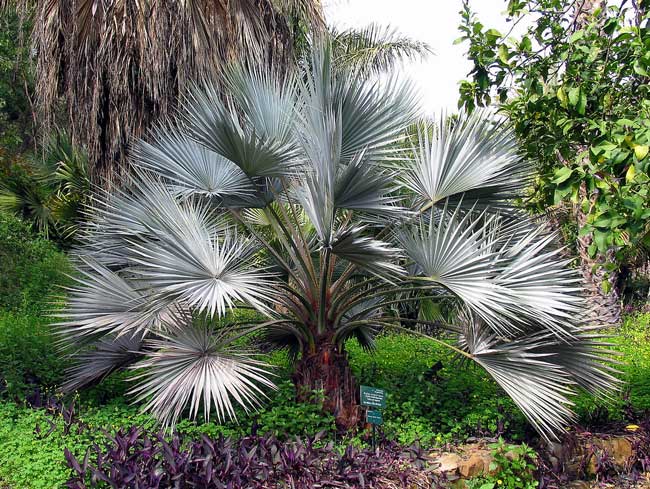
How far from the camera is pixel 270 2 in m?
7.91

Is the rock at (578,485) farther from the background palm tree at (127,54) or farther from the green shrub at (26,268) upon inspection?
the green shrub at (26,268)

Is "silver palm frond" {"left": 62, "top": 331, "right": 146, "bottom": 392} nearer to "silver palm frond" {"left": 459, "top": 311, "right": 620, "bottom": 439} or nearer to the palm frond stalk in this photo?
the palm frond stalk

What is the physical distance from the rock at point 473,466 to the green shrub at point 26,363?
12.5ft

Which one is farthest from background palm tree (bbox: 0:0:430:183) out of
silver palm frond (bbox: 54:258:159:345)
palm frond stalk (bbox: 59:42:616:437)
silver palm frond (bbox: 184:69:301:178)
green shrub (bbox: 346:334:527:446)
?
green shrub (bbox: 346:334:527:446)

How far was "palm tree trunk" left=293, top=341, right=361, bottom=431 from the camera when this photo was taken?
18.1 feet

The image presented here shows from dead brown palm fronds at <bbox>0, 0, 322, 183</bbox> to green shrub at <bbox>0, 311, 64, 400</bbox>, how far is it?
2029 mm

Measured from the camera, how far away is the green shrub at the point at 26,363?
6.46 meters

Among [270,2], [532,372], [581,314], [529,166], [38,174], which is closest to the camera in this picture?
[532,372]

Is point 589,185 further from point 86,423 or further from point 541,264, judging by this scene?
point 86,423

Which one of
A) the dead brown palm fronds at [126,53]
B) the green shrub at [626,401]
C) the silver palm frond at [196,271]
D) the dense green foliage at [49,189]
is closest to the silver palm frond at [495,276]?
the green shrub at [626,401]

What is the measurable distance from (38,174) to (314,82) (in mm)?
8409

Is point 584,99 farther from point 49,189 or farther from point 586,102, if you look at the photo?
point 49,189

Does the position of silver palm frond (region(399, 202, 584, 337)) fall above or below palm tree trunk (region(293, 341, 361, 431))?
above

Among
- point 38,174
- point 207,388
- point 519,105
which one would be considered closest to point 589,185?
point 519,105
